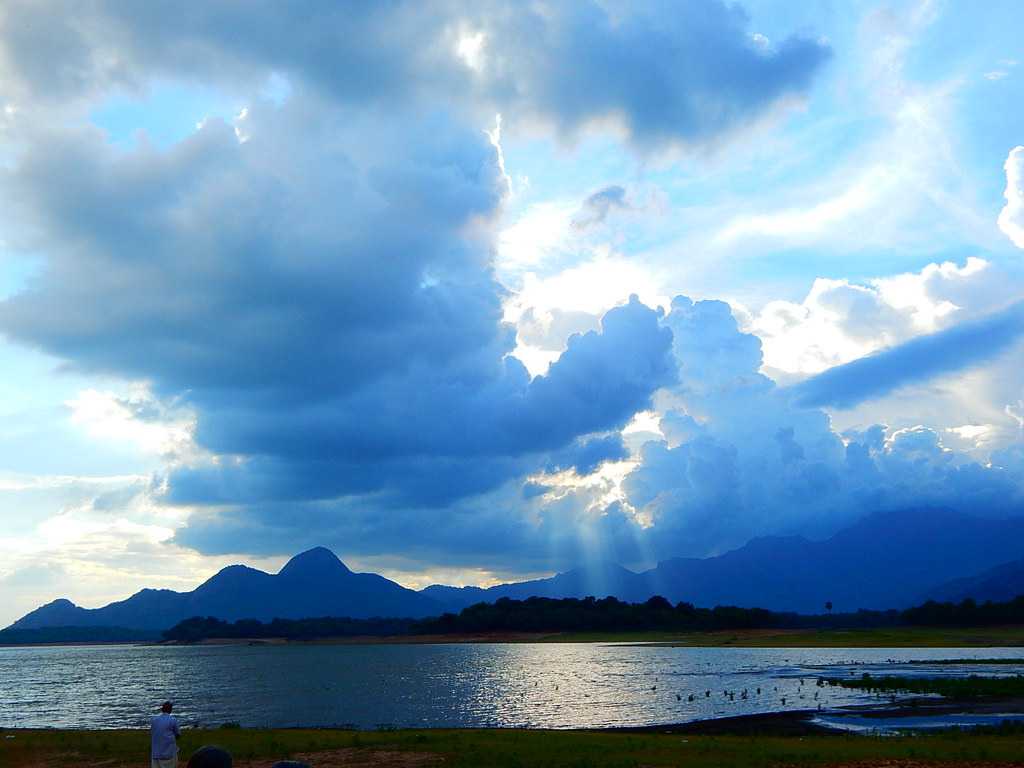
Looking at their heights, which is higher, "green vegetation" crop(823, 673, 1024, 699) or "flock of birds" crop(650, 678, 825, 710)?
"green vegetation" crop(823, 673, 1024, 699)

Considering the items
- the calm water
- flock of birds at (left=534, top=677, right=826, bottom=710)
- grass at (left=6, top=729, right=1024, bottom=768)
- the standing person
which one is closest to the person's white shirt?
the standing person

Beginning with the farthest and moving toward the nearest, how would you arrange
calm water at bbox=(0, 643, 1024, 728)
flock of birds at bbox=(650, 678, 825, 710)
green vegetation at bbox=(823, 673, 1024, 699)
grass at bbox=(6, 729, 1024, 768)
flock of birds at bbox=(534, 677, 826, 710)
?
1. flock of birds at bbox=(650, 678, 825, 710)
2. flock of birds at bbox=(534, 677, 826, 710)
3. green vegetation at bbox=(823, 673, 1024, 699)
4. calm water at bbox=(0, 643, 1024, 728)
5. grass at bbox=(6, 729, 1024, 768)

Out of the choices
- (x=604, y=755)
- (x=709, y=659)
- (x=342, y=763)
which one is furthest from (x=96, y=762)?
(x=709, y=659)

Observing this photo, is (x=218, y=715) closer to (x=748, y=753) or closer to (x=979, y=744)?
(x=748, y=753)

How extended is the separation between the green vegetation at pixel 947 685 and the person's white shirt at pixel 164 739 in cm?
7036

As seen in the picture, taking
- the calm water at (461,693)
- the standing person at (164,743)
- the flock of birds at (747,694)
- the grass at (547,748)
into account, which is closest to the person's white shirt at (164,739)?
the standing person at (164,743)

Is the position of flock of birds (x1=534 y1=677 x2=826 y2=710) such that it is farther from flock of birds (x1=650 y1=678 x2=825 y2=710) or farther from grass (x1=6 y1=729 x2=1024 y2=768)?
grass (x1=6 y1=729 x2=1024 y2=768)

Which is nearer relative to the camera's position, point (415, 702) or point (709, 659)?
point (415, 702)

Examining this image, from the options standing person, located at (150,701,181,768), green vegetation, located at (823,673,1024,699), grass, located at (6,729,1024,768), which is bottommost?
green vegetation, located at (823,673,1024,699)

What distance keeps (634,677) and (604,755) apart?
8260 centimetres

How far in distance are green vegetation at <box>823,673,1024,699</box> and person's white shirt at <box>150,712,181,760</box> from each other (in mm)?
70363

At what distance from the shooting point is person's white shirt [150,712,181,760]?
29.7 metres

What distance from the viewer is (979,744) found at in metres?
40.8

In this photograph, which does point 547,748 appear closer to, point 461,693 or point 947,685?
point 947,685
